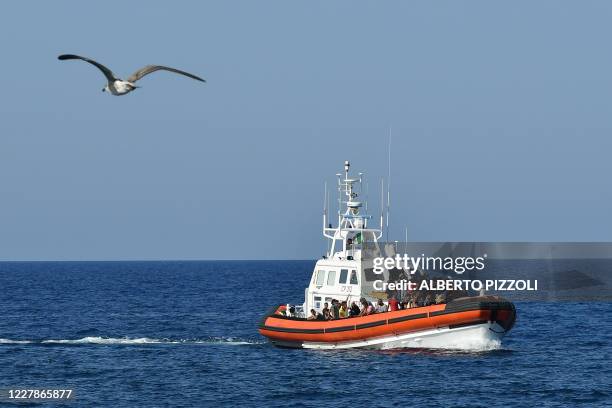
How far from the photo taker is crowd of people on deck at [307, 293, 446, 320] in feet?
139

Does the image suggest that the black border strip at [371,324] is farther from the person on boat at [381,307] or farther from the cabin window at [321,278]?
the cabin window at [321,278]

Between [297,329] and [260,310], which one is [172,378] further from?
[260,310]

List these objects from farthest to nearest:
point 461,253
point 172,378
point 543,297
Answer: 1. point 543,297
2. point 461,253
3. point 172,378

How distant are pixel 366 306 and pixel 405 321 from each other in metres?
2.03

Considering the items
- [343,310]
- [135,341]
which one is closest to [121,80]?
[343,310]

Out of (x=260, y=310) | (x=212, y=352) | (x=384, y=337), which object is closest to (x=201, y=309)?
(x=260, y=310)

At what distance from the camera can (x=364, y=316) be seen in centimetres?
4188

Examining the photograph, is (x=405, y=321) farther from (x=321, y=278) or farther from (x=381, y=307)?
(x=321, y=278)

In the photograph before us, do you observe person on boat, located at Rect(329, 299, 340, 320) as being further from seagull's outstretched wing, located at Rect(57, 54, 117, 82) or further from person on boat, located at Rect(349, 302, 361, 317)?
seagull's outstretched wing, located at Rect(57, 54, 117, 82)

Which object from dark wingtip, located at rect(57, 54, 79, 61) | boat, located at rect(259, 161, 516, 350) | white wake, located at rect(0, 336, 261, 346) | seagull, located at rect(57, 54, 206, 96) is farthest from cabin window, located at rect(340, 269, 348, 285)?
dark wingtip, located at rect(57, 54, 79, 61)

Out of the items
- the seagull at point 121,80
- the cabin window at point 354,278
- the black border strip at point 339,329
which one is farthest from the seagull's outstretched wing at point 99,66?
the cabin window at point 354,278

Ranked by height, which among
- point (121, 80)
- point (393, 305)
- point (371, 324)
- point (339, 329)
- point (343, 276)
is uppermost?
point (121, 80)

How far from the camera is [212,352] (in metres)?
46.1

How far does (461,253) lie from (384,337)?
7.43m
